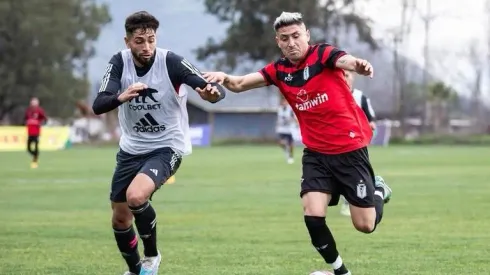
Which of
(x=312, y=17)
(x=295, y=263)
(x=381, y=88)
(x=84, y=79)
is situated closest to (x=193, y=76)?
(x=295, y=263)

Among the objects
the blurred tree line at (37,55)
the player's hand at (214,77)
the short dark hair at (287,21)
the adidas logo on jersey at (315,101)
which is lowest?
the blurred tree line at (37,55)

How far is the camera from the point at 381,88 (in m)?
103

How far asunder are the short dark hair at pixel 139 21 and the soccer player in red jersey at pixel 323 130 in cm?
69

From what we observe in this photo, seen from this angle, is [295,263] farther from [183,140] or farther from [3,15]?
[3,15]

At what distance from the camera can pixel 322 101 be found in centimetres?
938

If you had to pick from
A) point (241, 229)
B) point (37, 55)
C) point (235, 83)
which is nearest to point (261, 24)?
point (37, 55)

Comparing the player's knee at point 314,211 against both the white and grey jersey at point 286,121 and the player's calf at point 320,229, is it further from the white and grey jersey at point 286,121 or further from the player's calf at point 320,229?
the white and grey jersey at point 286,121

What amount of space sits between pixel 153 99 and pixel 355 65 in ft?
5.93

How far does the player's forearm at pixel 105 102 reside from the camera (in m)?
9.06

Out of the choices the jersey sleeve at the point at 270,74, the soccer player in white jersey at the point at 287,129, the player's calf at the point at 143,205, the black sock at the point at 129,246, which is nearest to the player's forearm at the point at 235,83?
the jersey sleeve at the point at 270,74

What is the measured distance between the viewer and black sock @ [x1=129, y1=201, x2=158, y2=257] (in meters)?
9.32

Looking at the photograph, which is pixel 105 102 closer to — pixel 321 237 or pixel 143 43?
pixel 143 43

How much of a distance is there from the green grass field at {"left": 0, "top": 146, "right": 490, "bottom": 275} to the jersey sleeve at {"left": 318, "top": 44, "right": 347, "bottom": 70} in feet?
6.87

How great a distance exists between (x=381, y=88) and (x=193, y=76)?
9438 cm
